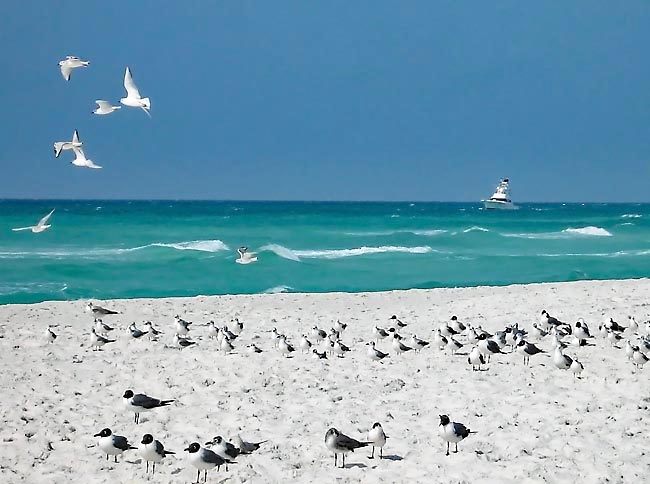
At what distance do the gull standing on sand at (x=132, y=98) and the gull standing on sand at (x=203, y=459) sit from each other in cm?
461

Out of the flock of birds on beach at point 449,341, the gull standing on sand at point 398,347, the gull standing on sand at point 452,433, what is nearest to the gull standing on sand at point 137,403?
the flock of birds on beach at point 449,341

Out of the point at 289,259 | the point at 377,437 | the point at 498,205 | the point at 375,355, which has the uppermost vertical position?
the point at 498,205

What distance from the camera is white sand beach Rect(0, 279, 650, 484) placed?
27.9 ft

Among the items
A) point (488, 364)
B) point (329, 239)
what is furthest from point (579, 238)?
point (488, 364)

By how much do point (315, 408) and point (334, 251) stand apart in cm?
3551

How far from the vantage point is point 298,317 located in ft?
59.9

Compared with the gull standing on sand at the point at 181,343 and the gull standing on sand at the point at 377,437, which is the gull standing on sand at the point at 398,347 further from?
the gull standing on sand at the point at 377,437

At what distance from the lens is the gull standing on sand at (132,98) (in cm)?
1091

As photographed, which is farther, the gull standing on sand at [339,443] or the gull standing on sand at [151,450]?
the gull standing on sand at [339,443]

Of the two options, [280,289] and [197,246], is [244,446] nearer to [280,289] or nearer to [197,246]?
[280,289]

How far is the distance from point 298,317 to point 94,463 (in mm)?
9663

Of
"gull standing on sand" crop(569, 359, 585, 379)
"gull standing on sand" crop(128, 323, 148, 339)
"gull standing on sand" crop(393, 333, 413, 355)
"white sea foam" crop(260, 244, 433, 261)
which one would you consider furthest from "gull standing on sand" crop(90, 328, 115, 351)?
"white sea foam" crop(260, 244, 433, 261)

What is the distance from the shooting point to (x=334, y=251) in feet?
152

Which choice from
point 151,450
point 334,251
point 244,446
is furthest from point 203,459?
point 334,251
